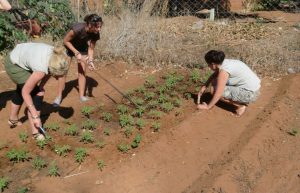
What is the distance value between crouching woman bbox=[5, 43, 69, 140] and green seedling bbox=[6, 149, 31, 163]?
29 cm

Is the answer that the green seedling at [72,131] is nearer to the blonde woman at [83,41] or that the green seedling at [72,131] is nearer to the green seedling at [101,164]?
the green seedling at [101,164]

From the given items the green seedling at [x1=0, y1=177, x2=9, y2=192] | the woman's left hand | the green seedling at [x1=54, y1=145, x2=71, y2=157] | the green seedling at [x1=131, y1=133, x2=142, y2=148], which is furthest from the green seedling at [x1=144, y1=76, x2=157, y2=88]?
the green seedling at [x1=0, y1=177, x2=9, y2=192]

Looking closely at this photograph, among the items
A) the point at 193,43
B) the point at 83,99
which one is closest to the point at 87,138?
the point at 83,99

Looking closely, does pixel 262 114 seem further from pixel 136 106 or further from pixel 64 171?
pixel 64 171

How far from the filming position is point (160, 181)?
4.63 meters

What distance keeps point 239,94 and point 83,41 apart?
7.07 ft

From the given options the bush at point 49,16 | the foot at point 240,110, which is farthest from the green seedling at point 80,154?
the bush at point 49,16

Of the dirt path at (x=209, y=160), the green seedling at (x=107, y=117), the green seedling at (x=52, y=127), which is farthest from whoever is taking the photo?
the green seedling at (x=107, y=117)

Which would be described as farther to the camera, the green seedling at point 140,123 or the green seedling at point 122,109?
the green seedling at point 122,109

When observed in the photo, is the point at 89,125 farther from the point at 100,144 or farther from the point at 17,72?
the point at 17,72

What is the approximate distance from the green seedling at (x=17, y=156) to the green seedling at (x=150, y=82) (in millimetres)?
2555

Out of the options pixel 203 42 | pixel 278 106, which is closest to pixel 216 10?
pixel 203 42

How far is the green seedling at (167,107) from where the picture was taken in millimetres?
6023

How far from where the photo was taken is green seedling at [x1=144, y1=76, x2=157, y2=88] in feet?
22.7
